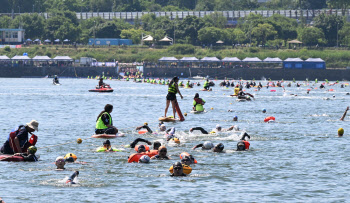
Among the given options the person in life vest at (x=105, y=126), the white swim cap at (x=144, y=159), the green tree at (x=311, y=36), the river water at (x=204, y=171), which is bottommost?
the river water at (x=204, y=171)

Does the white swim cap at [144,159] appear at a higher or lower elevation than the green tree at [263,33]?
lower

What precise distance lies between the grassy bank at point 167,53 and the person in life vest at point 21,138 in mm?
142407

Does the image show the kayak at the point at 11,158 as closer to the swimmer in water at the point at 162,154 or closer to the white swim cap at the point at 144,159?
the white swim cap at the point at 144,159

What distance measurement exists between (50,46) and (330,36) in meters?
77.1

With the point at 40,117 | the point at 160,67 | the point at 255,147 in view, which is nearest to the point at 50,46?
the point at 160,67

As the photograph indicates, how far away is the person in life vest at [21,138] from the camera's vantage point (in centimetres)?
2478

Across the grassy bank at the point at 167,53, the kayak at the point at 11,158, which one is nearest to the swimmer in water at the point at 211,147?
the kayak at the point at 11,158

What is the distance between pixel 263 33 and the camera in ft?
619

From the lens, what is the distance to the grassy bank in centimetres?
16750

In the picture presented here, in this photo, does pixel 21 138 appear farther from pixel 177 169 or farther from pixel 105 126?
pixel 105 126

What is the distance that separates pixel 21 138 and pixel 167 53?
154386 millimetres

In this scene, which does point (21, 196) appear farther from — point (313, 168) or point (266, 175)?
point (313, 168)

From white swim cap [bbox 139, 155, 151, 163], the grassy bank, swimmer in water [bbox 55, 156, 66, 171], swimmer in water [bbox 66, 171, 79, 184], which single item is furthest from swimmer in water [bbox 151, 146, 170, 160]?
the grassy bank

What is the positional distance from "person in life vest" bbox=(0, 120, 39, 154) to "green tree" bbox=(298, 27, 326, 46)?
166 m
